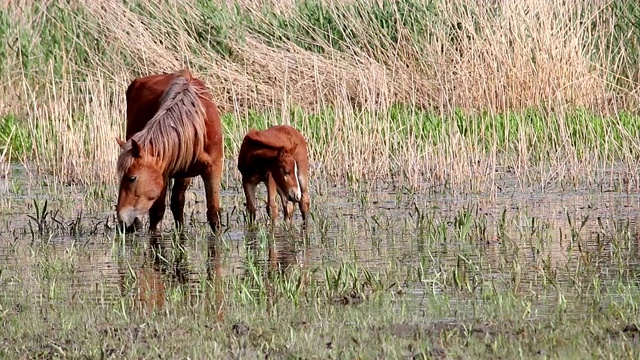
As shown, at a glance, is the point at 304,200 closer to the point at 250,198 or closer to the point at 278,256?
the point at 250,198

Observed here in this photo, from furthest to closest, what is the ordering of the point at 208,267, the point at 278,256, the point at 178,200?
the point at 178,200
the point at 278,256
the point at 208,267

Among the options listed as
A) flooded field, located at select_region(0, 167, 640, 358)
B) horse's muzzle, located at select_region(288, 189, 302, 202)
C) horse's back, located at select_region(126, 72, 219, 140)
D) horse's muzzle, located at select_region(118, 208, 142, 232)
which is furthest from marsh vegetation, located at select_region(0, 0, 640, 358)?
horse's back, located at select_region(126, 72, 219, 140)

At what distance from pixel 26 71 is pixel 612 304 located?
10160 mm

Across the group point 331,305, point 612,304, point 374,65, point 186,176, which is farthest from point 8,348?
point 374,65

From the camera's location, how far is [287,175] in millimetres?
9406

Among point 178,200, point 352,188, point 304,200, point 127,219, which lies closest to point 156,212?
point 178,200

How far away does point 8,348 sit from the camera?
5.28m

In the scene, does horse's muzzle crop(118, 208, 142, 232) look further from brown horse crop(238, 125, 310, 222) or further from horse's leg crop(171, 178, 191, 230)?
brown horse crop(238, 125, 310, 222)

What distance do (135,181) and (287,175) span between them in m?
1.41

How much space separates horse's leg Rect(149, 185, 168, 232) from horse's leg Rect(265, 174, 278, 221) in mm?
847

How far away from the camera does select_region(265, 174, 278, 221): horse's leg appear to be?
9445 millimetres

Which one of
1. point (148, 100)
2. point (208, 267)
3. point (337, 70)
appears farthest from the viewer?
point (337, 70)

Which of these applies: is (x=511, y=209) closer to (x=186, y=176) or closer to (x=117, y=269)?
(x=186, y=176)

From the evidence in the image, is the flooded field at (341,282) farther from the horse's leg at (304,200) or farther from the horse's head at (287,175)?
the horse's head at (287,175)
